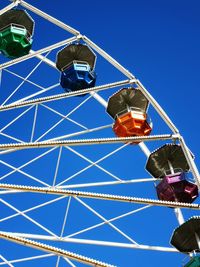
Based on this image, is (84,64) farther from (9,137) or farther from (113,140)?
(113,140)

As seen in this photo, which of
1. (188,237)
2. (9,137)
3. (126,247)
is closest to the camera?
(126,247)

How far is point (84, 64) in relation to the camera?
15.1 metres

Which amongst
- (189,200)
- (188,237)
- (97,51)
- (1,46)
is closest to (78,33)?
(97,51)

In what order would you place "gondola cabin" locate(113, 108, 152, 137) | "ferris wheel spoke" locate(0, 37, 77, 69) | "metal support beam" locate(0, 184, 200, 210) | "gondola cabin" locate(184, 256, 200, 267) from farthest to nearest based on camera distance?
"gondola cabin" locate(113, 108, 152, 137) < "ferris wheel spoke" locate(0, 37, 77, 69) < "gondola cabin" locate(184, 256, 200, 267) < "metal support beam" locate(0, 184, 200, 210)

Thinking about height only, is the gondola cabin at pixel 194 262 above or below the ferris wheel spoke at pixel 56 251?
above

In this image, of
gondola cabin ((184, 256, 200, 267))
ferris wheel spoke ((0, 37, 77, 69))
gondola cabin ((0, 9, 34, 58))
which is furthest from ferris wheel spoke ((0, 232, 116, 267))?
gondola cabin ((0, 9, 34, 58))

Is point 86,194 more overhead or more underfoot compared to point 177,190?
more underfoot

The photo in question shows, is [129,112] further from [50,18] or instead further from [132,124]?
[50,18]

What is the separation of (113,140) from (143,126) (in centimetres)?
369

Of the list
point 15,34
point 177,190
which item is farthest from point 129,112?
point 15,34

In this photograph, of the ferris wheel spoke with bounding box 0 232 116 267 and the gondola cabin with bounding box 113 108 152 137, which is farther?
the gondola cabin with bounding box 113 108 152 137

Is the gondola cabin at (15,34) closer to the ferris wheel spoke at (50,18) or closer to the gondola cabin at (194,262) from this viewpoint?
the ferris wheel spoke at (50,18)

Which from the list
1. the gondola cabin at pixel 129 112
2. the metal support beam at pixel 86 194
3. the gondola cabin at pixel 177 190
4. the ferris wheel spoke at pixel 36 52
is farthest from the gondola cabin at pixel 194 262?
the ferris wheel spoke at pixel 36 52

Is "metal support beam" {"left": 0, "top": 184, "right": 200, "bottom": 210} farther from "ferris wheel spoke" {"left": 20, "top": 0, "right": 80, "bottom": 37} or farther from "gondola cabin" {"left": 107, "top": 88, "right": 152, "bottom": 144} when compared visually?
"ferris wheel spoke" {"left": 20, "top": 0, "right": 80, "bottom": 37}
